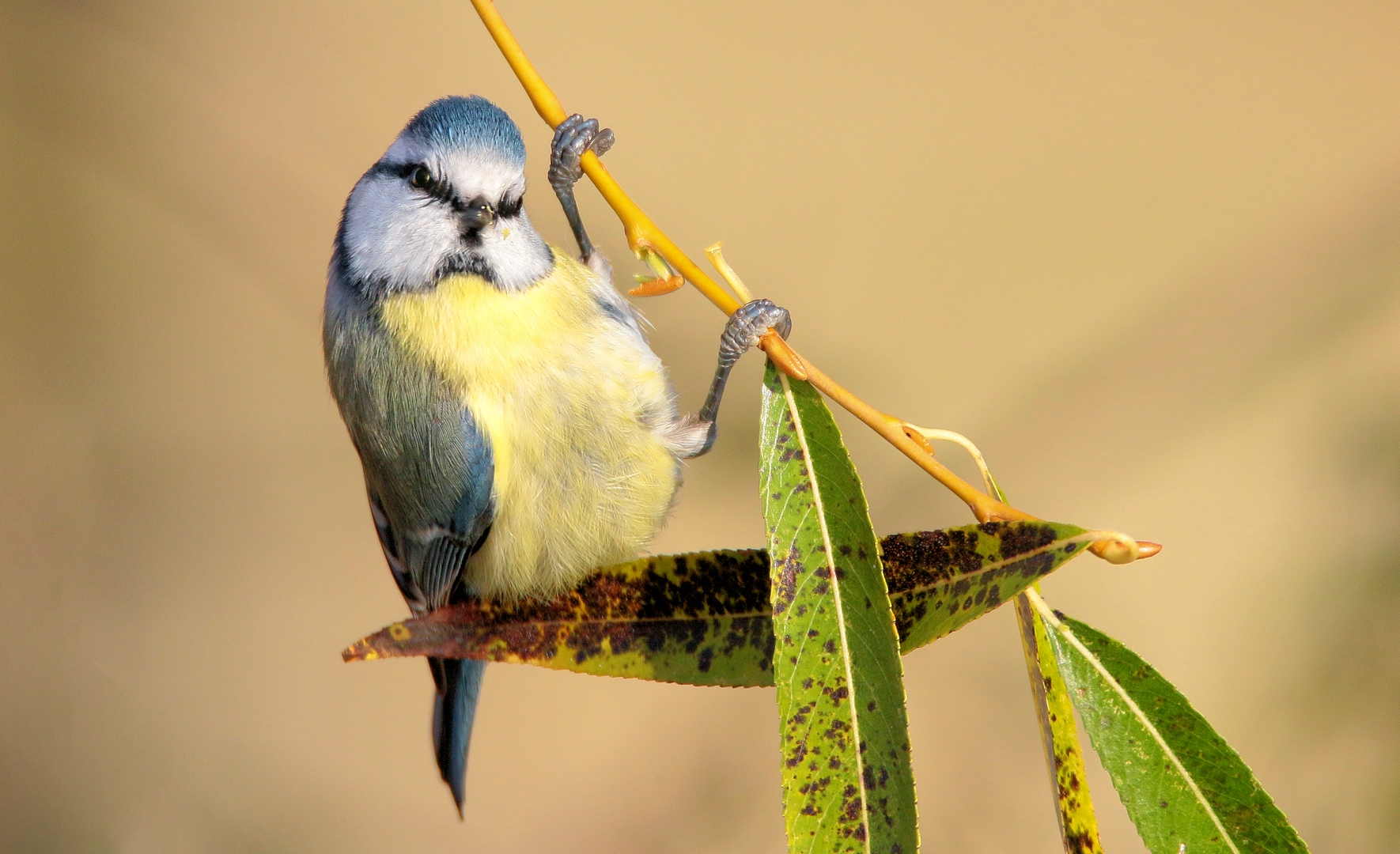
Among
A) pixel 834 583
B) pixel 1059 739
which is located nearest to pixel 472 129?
pixel 834 583

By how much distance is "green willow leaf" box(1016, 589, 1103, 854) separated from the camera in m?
0.42

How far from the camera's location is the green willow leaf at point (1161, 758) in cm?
41

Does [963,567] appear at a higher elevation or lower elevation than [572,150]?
lower

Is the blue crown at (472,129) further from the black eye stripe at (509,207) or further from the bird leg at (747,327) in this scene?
the bird leg at (747,327)

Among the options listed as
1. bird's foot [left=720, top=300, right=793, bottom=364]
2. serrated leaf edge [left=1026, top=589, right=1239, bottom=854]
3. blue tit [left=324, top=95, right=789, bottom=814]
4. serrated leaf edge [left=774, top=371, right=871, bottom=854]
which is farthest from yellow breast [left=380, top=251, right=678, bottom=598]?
serrated leaf edge [left=1026, top=589, right=1239, bottom=854]

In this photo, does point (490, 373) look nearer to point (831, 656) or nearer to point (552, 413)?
point (552, 413)

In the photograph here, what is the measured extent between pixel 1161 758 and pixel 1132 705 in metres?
0.03

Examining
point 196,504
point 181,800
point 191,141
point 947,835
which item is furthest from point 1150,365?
point 181,800

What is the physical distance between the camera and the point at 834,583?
0.41 m

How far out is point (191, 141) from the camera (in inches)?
57.8

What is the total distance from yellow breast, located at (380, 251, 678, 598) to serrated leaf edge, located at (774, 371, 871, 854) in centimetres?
24

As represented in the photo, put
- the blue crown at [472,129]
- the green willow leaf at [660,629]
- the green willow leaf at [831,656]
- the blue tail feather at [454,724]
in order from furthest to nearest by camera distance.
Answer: the blue tail feather at [454,724] < the blue crown at [472,129] < the green willow leaf at [660,629] < the green willow leaf at [831,656]

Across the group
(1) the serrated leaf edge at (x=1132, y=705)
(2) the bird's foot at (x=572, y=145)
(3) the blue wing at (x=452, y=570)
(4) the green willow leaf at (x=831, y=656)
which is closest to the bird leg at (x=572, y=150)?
(2) the bird's foot at (x=572, y=145)

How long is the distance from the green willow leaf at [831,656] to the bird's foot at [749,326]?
4.7 inches
